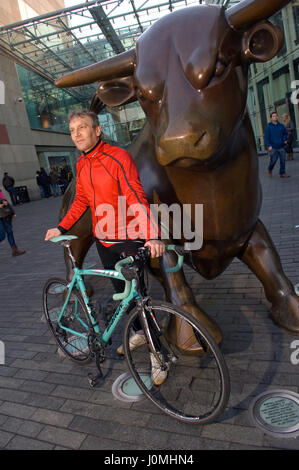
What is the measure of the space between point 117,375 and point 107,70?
2204mm

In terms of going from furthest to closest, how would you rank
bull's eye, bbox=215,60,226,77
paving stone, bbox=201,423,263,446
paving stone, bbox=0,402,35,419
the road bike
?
1. paving stone, bbox=0,402,35,419
2. the road bike
3. bull's eye, bbox=215,60,226,77
4. paving stone, bbox=201,423,263,446

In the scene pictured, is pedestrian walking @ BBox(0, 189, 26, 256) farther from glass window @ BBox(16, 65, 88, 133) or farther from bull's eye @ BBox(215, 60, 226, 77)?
glass window @ BBox(16, 65, 88, 133)

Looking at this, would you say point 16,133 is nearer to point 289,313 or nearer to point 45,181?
point 45,181

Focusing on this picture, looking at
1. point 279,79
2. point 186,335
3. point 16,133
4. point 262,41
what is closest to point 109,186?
point 186,335

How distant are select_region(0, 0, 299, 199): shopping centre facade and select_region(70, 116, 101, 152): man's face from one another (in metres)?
13.2

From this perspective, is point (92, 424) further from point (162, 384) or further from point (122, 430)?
point (162, 384)

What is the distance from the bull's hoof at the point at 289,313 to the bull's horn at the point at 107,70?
203 cm

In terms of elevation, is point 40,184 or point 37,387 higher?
point 40,184

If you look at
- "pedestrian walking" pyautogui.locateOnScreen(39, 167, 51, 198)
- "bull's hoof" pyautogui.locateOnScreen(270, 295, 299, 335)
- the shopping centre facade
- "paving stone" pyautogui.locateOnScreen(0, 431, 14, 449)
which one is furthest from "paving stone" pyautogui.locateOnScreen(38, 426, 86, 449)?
"pedestrian walking" pyautogui.locateOnScreen(39, 167, 51, 198)

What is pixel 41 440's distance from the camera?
2.18 m

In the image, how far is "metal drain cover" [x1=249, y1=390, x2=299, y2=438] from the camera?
6.21 feet

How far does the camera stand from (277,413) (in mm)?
2004

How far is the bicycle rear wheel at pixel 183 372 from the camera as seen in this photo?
2.00m
